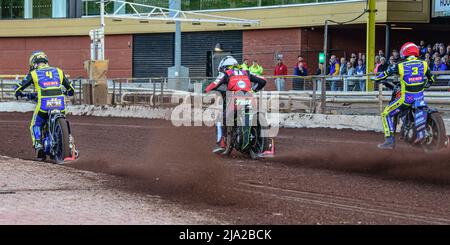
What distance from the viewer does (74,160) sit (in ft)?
44.1

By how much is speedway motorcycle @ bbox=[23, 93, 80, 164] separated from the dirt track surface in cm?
24

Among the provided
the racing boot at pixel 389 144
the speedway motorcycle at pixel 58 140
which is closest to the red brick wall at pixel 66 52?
the racing boot at pixel 389 144

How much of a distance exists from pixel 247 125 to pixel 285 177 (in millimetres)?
2389

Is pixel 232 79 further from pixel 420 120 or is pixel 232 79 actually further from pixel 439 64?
pixel 439 64

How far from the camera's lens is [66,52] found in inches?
1912

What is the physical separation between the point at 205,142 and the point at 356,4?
20626 mm

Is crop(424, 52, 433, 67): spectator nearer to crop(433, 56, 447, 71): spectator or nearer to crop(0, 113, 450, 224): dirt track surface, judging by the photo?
crop(433, 56, 447, 71): spectator

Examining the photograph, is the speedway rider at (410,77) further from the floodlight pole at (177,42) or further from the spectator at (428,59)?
the floodlight pole at (177,42)

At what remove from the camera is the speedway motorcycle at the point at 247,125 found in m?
14.0

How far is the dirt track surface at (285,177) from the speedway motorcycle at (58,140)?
9.4 inches

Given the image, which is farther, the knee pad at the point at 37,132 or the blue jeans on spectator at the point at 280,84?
the blue jeans on spectator at the point at 280,84

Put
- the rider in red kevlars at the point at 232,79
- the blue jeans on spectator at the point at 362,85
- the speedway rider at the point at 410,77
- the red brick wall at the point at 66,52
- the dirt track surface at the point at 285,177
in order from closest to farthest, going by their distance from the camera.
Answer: the dirt track surface at the point at 285,177, the rider in red kevlars at the point at 232,79, the speedway rider at the point at 410,77, the blue jeans on spectator at the point at 362,85, the red brick wall at the point at 66,52

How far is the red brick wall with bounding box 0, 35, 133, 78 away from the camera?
4653cm

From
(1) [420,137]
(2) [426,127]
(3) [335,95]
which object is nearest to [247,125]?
(1) [420,137]
